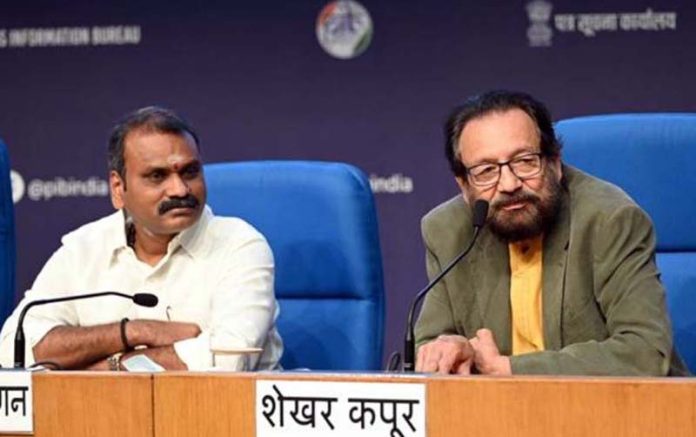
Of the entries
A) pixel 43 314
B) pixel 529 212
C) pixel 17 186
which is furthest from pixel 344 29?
pixel 529 212

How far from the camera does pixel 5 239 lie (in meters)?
3.69

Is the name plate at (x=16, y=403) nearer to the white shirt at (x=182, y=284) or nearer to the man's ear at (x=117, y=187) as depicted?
the white shirt at (x=182, y=284)

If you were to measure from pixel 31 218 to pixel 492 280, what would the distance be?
2.34 meters

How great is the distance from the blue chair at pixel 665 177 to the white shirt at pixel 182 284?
82cm

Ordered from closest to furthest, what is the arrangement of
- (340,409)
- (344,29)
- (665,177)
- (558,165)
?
(340,409) → (558,165) → (665,177) → (344,29)

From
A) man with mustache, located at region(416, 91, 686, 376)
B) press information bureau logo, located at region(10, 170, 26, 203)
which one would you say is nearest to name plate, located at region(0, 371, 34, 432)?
man with mustache, located at region(416, 91, 686, 376)

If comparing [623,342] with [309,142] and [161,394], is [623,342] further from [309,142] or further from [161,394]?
[309,142]

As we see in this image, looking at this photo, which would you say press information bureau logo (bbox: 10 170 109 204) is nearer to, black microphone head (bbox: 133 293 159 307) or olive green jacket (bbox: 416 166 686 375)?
olive green jacket (bbox: 416 166 686 375)

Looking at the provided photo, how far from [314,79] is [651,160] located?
1732 mm

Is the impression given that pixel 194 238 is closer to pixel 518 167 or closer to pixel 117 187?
pixel 117 187

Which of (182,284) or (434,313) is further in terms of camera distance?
(182,284)

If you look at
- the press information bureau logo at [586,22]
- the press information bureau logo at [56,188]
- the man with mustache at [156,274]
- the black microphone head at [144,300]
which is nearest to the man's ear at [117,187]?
the man with mustache at [156,274]

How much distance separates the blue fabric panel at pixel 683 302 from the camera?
3.29 metres

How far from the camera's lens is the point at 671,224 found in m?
3.30
